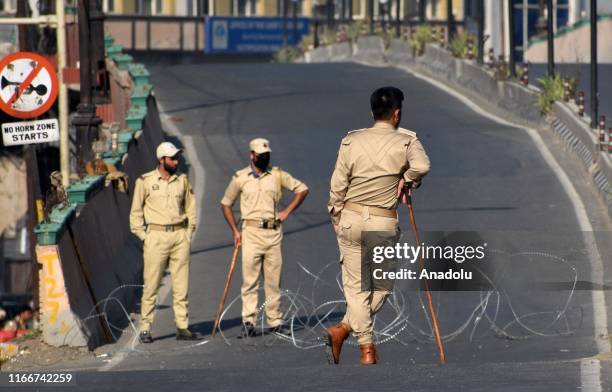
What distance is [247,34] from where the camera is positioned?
280ft

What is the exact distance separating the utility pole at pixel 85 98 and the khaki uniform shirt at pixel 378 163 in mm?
11492

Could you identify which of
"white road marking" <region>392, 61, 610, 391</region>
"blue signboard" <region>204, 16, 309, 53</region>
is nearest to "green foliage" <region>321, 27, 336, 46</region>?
"white road marking" <region>392, 61, 610, 391</region>

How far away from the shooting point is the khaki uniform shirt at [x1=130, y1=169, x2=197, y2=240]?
600 inches

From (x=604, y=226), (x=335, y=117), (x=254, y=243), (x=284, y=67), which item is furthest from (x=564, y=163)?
(x=284, y=67)

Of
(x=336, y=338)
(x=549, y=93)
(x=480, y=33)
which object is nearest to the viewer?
(x=336, y=338)

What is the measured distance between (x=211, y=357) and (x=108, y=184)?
17.6 feet

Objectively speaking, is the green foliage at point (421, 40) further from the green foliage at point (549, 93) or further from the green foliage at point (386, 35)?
the green foliage at point (549, 93)

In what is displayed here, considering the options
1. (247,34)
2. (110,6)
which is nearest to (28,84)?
(110,6)

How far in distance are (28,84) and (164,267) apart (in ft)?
15.6

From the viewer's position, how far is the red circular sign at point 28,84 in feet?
62.9

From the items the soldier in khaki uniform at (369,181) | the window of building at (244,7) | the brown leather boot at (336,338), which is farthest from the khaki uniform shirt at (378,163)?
the window of building at (244,7)

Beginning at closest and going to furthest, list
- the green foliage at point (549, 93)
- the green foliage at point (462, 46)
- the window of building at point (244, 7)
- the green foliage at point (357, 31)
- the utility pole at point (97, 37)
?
the utility pole at point (97, 37) → the green foliage at point (549, 93) → the green foliage at point (462, 46) → the green foliage at point (357, 31) → the window of building at point (244, 7)

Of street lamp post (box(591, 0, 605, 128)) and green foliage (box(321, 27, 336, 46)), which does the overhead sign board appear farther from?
green foliage (box(321, 27, 336, 46))

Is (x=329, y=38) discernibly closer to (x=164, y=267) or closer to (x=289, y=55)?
(x=289, y=55)
